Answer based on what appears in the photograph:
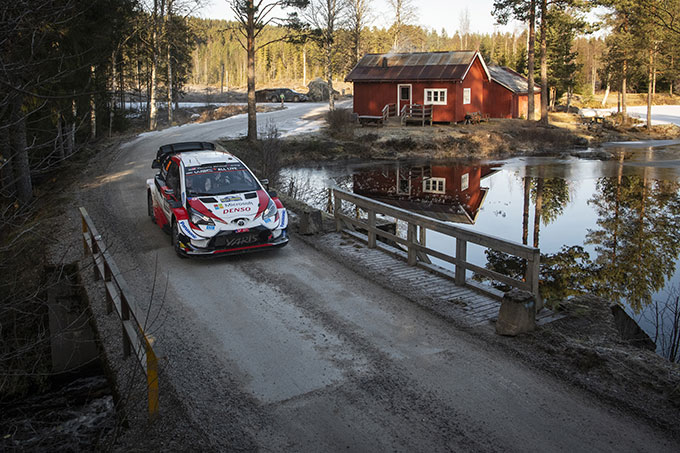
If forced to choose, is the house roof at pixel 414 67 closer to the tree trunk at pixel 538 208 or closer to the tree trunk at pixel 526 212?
the tree trunk at pixel 526 212

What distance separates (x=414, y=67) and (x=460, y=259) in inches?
1387

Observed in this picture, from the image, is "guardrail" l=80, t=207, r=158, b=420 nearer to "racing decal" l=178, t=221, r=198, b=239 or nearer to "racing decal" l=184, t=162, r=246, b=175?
"racing decal" l=178, t=221, r=198, b=239

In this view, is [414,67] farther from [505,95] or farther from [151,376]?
[151,376]

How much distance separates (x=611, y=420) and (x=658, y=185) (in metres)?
24.4

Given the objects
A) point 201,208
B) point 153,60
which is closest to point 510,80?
point 153,60

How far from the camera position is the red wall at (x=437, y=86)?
4166 cm

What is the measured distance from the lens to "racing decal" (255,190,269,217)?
39.0ft

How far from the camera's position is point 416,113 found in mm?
42500

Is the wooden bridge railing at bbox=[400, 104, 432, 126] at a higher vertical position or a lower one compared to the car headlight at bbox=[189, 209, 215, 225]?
higher

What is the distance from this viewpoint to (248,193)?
488 inches

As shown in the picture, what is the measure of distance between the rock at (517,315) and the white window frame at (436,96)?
3543cm

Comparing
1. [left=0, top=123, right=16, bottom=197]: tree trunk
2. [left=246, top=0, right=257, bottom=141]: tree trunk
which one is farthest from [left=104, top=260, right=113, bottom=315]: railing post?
[left=246, top=0, right=257, bottom=141]: tree trunk

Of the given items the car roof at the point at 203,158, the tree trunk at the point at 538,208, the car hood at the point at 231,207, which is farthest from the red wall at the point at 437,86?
the car hood at the point at 231,207

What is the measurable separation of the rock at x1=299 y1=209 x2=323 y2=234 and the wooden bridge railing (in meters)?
29.6
